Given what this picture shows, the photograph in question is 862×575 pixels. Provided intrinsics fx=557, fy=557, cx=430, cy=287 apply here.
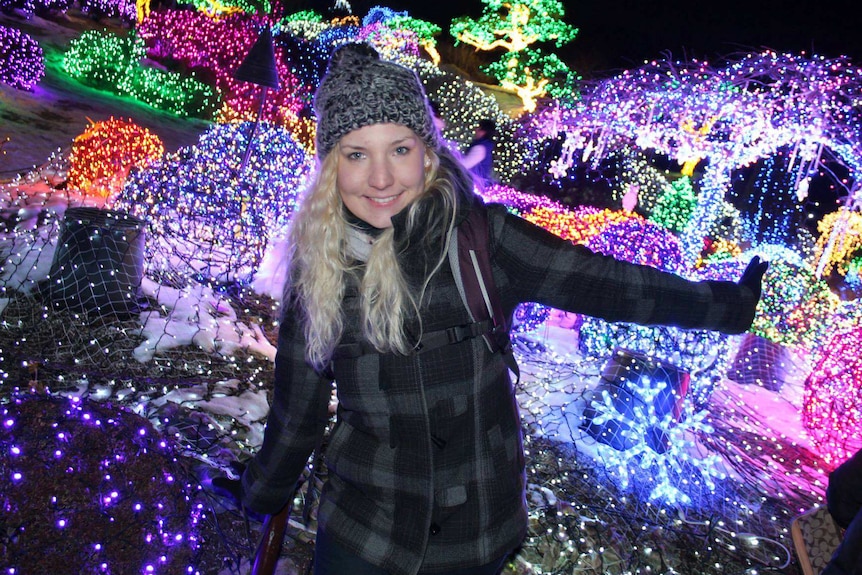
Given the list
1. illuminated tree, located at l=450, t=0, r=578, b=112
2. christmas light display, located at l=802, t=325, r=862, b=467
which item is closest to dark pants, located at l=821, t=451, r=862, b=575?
christmas light display, located at l=802, t=325, r=862, b=467

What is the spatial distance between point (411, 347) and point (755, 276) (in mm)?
960

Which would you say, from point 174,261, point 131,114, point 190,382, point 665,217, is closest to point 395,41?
point 131,114

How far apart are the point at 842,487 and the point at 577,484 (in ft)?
5.68

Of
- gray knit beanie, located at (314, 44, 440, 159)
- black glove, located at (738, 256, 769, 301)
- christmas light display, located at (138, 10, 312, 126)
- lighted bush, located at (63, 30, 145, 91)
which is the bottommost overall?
black glove, located at (738, 256, 769, 301)

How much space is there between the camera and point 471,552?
145 centimetres

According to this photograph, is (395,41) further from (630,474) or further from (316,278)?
(316,278)

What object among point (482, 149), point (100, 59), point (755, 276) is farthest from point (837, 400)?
point (100, 59)

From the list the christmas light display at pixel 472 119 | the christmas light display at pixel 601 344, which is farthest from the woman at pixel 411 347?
the christmas light display at pixel 472 119

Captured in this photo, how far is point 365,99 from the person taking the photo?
5.12ft

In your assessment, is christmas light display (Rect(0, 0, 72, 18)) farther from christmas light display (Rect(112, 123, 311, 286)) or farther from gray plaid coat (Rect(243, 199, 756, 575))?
gray plaid coat (Rect(243, 199, 756, 575))

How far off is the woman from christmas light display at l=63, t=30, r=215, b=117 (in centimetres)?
1609

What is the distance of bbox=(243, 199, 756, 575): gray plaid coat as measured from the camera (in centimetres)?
142

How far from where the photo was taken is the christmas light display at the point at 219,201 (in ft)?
18.6

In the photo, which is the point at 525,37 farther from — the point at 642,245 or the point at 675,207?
the point at 642,245
